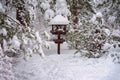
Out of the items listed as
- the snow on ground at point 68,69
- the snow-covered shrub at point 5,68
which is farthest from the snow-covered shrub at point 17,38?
the snow on ground at point 68,69

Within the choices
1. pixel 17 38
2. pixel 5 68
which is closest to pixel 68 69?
pixel 5 68

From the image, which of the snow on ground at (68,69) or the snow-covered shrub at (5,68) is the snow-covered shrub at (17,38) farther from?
the snow on ground at (68,69)

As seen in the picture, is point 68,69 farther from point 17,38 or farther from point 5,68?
point 17,38

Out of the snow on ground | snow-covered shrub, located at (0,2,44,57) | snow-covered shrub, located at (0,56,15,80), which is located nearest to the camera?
snow-covered shrub, located at (0,2,44,57)

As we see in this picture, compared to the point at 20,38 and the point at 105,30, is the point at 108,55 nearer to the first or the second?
the point at 105,30

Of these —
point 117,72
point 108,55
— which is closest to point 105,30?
point 108,55

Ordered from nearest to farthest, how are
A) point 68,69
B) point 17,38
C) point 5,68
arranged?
point 17,38
point 5,68
point 68,69

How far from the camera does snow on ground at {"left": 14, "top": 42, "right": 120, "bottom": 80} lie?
7398 millimetres

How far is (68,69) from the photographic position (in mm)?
7910

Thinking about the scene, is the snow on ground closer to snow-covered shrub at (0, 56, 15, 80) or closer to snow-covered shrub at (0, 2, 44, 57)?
snow-covered shrub at (0, 56, 15, 80)

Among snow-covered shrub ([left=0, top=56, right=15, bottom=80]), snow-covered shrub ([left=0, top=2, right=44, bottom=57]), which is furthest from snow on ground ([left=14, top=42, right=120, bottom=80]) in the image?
snow-covered shrub ([left=0, top=2, right=44, bottom=57])

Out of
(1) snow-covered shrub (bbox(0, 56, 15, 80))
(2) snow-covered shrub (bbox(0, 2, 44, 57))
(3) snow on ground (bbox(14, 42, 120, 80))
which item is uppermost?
(2) snow-covered shrub (bbox(0, 2, 44, 57))

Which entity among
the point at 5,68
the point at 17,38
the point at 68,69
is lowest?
the point at 68,69

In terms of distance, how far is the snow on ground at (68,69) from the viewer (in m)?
7.40
